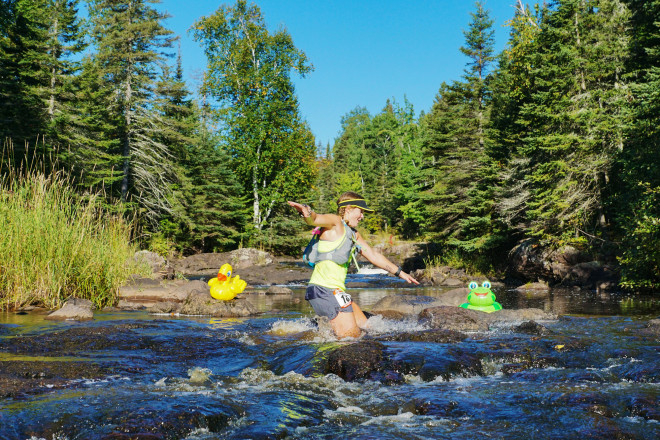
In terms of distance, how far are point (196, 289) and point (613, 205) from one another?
1821cm

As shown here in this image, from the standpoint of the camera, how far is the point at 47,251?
9000mm

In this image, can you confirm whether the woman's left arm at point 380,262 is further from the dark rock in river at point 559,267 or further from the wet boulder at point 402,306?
the dark rock in river at point 559,267

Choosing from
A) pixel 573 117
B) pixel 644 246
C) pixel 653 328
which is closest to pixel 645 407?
pixel 653 328

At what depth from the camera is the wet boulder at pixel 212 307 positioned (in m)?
11.5

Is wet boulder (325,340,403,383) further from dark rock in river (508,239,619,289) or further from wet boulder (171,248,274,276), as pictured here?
wet boulder (171,248,274,276)

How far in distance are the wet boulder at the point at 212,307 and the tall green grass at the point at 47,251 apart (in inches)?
71.4

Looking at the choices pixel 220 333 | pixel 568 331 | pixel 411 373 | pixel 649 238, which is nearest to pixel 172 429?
pixel 411 373

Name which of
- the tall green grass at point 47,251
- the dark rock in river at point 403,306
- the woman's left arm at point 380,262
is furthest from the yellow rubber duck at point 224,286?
the woman's left arm at point 380,262

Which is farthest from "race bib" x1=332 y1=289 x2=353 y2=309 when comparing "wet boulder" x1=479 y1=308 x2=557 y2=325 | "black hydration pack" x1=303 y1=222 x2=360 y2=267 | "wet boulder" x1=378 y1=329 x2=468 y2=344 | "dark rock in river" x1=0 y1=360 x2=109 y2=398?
"wet boulder" x1=479 y1=308 x2=557 y2=325

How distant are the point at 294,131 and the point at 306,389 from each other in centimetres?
3481

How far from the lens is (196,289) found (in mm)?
12820

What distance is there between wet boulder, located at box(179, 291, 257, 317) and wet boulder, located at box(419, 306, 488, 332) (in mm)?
4347

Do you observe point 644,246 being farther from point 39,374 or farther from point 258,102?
point 258,102

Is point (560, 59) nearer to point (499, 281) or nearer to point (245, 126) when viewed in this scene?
point (499, 281)
